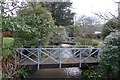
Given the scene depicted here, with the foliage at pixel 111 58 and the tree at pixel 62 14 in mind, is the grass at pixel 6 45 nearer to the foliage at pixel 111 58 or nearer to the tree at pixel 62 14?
the foliage at pixel 111 58

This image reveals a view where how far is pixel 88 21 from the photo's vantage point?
400 inches

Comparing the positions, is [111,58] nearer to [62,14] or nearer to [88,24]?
[88,24]

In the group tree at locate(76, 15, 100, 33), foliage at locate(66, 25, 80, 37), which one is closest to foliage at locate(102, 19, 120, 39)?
foliage at locate(66, 25, 80, 37)

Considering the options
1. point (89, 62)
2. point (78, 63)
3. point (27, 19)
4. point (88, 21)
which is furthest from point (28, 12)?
point (88, 21)

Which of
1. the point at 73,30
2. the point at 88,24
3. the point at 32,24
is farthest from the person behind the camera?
the point at 88,24

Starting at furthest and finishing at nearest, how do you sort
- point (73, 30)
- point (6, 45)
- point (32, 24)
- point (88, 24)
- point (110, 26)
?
point (88, 24), point (73, 30), point (110, 26), point (32, 24), point (6, 45)

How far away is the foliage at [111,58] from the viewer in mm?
2797

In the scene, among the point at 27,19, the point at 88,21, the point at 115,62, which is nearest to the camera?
the point at 27,19

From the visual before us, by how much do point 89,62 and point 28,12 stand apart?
8.45 ft

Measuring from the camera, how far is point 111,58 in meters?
2.82

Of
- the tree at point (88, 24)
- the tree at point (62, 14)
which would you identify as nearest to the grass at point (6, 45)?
the tree at point (88, 24)

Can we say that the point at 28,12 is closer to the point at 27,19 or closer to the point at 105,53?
the point at 27,19

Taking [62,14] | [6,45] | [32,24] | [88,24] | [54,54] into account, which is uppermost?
[62,14]

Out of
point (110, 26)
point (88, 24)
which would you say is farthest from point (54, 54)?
point (88, 24)
